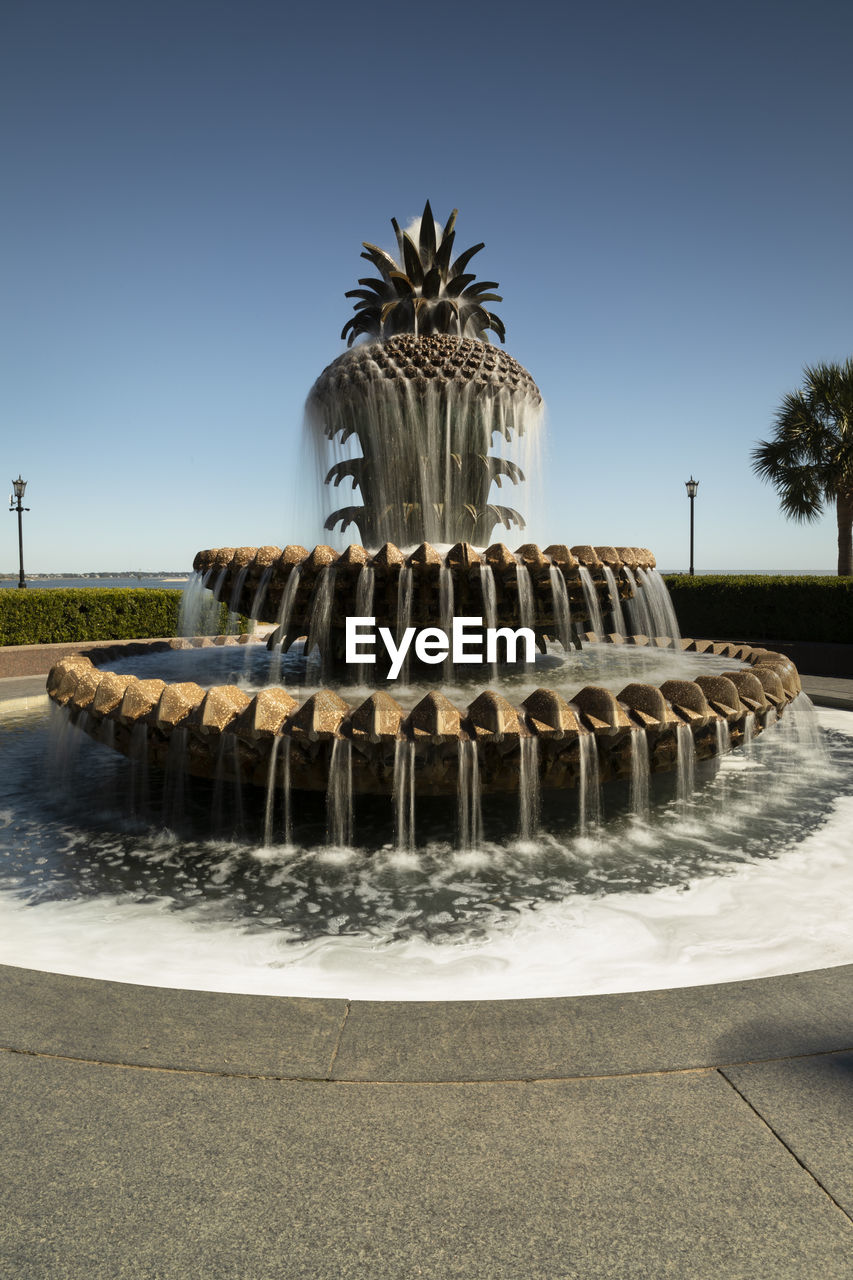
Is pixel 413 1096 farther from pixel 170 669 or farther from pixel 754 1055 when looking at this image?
pixel 170 669

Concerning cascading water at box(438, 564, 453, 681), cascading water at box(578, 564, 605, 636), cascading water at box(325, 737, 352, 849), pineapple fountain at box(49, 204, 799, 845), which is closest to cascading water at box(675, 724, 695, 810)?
pineapple fountain at box(49, 204, 799, 845)

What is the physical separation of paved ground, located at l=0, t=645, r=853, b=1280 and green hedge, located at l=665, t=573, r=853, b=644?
1517cm

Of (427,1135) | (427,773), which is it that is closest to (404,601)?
(427,773)

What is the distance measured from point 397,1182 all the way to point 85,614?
17.8 m

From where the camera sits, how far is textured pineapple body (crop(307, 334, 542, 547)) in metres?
8.08

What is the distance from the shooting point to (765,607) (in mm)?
17719

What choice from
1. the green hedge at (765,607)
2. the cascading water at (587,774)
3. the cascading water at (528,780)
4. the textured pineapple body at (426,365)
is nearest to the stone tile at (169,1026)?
the cascading water at (528,780)

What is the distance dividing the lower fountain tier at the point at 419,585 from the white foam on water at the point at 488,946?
2.92 meters

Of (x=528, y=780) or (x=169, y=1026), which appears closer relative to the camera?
(x=169, y=1026)

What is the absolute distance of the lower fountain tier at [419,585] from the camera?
660 cm

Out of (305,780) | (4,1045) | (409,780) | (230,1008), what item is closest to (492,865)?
(409,780)

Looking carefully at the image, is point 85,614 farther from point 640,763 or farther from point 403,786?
point 640,763

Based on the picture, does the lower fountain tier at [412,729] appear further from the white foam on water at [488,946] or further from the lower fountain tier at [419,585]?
the lower fountain tier at [419,585]

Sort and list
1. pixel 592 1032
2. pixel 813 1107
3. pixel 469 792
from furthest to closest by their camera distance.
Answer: pixel 469 792 < pixel 592 1032 < pixel 813 1107
